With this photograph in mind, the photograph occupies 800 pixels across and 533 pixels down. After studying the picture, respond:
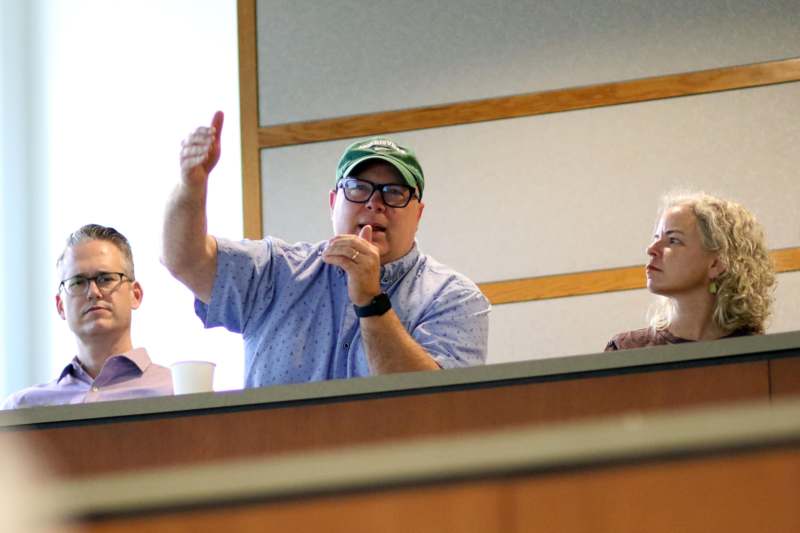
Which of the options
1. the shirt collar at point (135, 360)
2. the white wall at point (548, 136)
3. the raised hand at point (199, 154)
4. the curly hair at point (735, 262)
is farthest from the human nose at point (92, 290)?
the curly hair at point (735, 262)

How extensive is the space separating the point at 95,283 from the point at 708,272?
4.06 ft

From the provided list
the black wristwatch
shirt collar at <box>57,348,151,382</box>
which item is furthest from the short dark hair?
the black wristwatch

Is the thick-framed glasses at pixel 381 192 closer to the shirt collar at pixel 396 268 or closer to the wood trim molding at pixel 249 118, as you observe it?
the shirt collar at pixel 396 268

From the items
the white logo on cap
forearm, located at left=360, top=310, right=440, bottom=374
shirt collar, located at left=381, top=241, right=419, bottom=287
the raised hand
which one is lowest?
forearm, located at left=360, top=310, right=440, bottom=374

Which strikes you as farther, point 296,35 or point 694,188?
point 296,35

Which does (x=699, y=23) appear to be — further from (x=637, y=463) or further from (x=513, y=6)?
(x=637, y=463)

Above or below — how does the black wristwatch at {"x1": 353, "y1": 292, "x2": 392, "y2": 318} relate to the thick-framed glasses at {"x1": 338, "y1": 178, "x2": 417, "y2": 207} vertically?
below

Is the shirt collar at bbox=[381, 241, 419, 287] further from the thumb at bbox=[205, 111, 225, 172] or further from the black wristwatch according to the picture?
the thumb at bbox=[205, 111, 225, 172]

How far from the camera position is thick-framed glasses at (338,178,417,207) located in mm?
2354

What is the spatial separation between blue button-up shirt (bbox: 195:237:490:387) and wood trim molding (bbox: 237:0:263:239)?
1128 millimetres

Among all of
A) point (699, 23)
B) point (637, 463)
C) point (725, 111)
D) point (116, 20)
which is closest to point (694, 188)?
point (725, 111)

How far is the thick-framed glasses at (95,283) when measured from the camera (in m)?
2.65

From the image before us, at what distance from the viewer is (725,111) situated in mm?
3307

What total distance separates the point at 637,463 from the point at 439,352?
2.89ft
